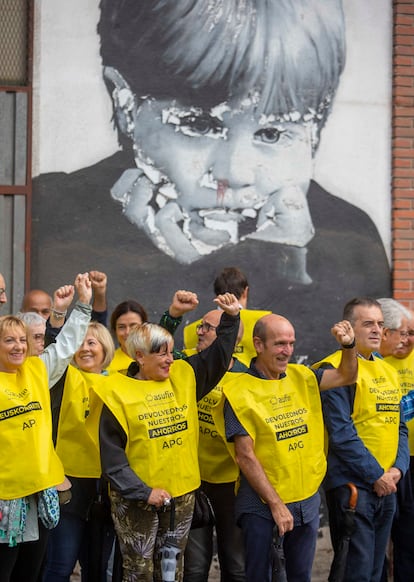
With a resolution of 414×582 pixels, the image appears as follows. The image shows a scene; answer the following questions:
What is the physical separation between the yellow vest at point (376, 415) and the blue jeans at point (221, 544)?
905 millimetres

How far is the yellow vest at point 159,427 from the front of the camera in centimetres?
543

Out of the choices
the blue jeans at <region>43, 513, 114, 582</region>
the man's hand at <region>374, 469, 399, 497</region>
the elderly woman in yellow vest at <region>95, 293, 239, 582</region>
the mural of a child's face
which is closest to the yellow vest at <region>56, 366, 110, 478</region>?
the blue jeans at <region>43, 513, 114, 582</region>

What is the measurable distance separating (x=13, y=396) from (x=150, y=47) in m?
3.83

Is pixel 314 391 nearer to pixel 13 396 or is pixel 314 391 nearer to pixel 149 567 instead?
pixel 149 567

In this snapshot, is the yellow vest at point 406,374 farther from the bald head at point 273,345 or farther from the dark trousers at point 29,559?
the dark trousers at point 29,559

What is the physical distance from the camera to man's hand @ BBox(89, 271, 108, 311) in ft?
21.8

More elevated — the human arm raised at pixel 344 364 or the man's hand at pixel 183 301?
the man's hand at pixel 183 301

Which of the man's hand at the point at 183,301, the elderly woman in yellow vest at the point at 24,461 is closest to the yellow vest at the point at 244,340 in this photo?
the man's hand at the point at 183,301

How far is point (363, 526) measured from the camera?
608 cm

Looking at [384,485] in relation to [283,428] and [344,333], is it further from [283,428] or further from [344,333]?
[344,333]

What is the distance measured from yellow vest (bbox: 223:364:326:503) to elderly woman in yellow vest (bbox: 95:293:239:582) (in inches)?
9.3

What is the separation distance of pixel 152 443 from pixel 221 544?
1.16m

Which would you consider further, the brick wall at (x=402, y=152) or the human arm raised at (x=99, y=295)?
the brick wall at (x=402, y=152)

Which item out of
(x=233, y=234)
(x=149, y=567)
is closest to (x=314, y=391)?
(x=149, y=567)
